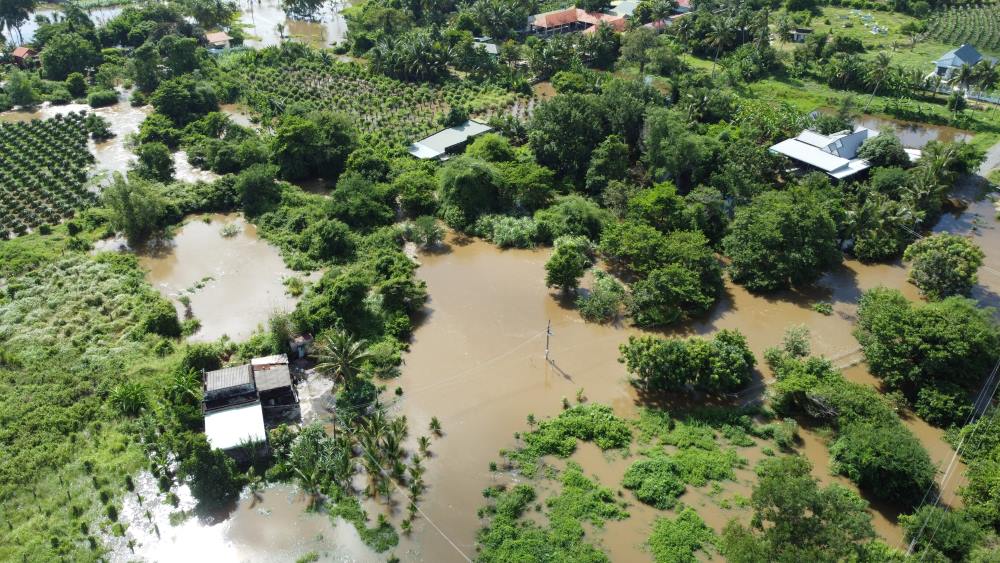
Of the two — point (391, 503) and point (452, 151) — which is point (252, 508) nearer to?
point (391, 503)

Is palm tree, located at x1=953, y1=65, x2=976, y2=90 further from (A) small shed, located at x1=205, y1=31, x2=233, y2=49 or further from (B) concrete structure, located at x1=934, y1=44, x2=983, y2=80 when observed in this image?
(A) small shed, located at x1=205, y1=31, x2=233, y2=49

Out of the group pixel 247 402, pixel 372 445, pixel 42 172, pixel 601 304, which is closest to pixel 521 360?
pixel 601 304

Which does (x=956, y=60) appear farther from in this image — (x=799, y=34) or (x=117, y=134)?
(x=117, y=134)

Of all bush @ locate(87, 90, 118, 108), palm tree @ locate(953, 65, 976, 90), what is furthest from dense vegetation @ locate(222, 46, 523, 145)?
palm tree @ locate(953, 65, 976, 90)

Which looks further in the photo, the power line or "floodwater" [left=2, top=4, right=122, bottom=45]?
"floodwater" [left=2, top=4, right=122, bottom=45]

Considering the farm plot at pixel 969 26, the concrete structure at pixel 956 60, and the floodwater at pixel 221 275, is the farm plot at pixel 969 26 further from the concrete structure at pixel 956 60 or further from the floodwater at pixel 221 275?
the floodwater at pixel 221 275

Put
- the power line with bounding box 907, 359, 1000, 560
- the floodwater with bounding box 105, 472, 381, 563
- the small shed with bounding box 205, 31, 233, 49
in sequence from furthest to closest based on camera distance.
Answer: the small shed with bounding box 205, 31, 233, 49 → the floodwater with bounding box 105, 472, 381, 563 → the power line with bounding box 907, 359, 1000, 560

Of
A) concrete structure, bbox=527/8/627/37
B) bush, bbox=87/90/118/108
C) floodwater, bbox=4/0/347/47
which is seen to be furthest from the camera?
floodwater, bbox=4/0/347/47
